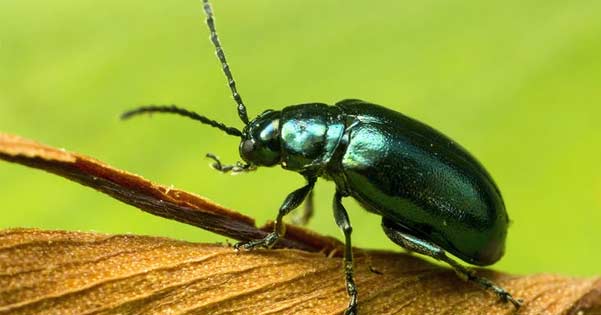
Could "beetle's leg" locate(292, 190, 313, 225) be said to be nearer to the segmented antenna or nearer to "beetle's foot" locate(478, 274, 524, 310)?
the segmented antenna

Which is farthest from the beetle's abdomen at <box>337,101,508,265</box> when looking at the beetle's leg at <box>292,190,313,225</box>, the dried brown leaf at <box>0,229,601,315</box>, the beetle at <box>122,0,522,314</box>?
the beetle's leg at <box>292,190,313,225</box>

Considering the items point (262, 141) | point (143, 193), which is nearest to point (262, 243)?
point (143, 193)

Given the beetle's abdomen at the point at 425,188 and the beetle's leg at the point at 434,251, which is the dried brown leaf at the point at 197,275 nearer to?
the beetle's leg at the point at 434,251

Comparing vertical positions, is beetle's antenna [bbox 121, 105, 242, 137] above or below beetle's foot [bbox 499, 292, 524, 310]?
above

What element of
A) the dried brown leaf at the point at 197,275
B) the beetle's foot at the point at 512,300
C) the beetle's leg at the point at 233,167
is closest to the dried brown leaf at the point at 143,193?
the dried brown leaf at the point at 197,275

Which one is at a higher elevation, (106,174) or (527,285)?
(106,174)

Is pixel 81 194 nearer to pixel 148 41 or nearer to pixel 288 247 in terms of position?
pixel 148 41

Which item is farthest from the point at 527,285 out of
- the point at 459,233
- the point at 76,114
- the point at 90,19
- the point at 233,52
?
the point at 90,19
